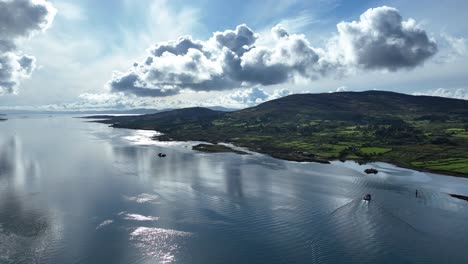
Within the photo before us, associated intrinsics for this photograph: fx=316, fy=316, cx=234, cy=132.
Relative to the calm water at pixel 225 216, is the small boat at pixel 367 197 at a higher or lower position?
higher

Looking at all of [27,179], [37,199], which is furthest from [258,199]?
[27,179]

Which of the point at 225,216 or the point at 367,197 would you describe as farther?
the point at 367,197

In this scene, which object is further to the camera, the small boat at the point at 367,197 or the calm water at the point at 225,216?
the small boat at the point at 367,197

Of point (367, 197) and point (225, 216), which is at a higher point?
point (367, 197)

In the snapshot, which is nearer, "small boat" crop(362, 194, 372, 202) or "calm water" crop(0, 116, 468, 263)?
"calm water" crop(0, 116, 468, 263)

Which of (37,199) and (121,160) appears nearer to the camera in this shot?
(37,199)

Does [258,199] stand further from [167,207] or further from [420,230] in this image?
[420,230]

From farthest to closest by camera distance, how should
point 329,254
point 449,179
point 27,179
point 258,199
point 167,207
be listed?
point 449,179 → point 27,179 → point 258,199 → point 167,207 → point 329,254

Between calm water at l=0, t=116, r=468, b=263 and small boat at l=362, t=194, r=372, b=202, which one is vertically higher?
small boat at l=362, t=194, r=372, b=202
